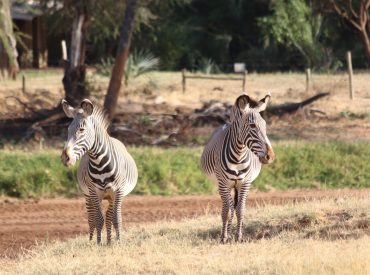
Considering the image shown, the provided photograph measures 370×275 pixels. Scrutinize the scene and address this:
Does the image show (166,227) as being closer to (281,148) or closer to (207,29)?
(281,148)

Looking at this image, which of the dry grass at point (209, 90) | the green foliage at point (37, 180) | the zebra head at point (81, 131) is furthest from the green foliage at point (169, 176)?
the dry grass at point (209, 90)

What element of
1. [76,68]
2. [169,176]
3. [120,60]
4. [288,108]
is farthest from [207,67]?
[169,176]

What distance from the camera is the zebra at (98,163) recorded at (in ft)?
39.0

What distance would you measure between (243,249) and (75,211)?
766cm

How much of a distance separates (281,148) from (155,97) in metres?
10.2

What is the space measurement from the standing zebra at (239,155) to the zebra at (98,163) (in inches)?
53.0

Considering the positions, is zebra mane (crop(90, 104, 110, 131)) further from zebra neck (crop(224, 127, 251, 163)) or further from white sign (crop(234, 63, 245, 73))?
white sign (crop(234, 63, 245, 73))

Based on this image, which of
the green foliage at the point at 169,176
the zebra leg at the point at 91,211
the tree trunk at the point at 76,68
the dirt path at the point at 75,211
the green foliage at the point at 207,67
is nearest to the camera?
the zebra leg at the point at 91,211

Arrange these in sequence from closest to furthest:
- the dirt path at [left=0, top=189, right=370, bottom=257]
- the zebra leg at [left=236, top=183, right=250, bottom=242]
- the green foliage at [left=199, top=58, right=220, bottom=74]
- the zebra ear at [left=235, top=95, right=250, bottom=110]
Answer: the zebra ear at [left=235, top=95, right=250, bottom=110] → the zebra leg at [left=236, top=183, right=250, bottom=242] → the dirt path at [left=0, top=189, right=370, bottom=257] → the green foliage at [left=199, top=58, right=220, bottom=74]

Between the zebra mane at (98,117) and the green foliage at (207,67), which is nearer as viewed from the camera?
the zebra mane at (98,117)

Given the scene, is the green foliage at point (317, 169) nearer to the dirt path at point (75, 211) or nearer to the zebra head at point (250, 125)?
the dirt path at point (75, 211)

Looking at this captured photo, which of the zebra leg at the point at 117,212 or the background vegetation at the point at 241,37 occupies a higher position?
the background vegetation at the point at 241,37

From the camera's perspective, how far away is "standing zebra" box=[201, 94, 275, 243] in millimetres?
11930

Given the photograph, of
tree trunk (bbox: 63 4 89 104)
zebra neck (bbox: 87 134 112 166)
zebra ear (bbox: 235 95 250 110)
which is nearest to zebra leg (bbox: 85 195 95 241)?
zebra neck (bbox: 87 134 112 166)
